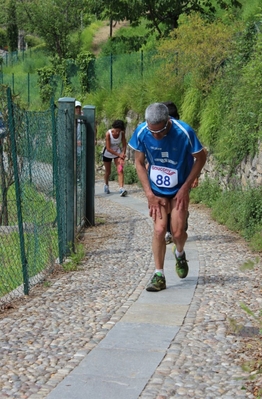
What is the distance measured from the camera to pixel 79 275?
25.6 feet

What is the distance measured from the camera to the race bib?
688 centimetres

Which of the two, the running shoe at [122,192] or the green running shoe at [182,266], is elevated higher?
the green running shoe at [182,266]

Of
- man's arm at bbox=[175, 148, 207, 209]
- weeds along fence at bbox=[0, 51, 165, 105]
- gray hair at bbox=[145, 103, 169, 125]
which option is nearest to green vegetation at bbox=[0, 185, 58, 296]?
man's arm at bbox=[175, 148, 207, 209]

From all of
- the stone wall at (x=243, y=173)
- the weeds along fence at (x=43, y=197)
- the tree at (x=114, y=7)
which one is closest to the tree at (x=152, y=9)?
the tree at (x=114, y=7)

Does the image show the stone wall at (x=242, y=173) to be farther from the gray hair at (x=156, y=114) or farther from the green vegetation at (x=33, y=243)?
the gray hair at (x=156, y=114)

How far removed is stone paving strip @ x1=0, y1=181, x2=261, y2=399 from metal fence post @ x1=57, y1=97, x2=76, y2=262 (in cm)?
40

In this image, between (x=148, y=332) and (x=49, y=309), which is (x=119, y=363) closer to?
(x=148, y=332)

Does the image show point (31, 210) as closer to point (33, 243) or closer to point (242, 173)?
point (33, 243)

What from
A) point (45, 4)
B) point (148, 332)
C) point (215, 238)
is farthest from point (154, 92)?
point (45, 4)

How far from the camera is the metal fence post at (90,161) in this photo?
1114 centimetres

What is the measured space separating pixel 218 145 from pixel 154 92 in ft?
15.5

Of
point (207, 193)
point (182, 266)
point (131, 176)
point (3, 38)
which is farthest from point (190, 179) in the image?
point (3, 38)

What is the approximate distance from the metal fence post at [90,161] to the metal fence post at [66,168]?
7.35ft

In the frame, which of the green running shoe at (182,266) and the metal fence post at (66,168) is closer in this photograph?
the green running shoe at (182,266)
